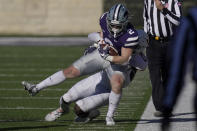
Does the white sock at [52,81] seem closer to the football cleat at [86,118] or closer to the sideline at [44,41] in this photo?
the football cleat at [86,118]

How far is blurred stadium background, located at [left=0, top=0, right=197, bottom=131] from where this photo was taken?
351 inches

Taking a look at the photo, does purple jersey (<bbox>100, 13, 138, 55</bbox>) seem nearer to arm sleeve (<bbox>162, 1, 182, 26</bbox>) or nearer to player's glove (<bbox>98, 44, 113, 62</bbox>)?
player's glove (<bbox>98, 44, 113, 62</bbox>)

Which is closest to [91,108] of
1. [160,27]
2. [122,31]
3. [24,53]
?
[122,31]

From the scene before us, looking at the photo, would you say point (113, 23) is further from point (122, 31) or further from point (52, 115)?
point (52, 115)

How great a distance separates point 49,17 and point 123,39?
15.7 meters

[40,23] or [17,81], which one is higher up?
[17,81]

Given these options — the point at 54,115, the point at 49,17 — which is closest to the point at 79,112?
the point at 54,115

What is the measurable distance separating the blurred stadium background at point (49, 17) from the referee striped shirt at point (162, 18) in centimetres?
1424

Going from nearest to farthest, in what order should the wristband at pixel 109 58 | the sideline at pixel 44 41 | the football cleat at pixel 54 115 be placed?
the wristband at pixel 109 58 < the football cleat at pixel 54 115 < the sideline at pixel 44 41

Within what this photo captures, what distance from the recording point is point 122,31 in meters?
8.32

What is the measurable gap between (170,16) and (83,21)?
14659mm

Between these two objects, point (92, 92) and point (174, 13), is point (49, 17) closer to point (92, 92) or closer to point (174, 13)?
point (174, 13)

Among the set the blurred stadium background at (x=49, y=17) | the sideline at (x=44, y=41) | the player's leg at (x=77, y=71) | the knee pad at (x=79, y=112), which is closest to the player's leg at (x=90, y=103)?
the knee pad at (x=79, y=112)

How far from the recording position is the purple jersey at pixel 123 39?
8.27 meters
